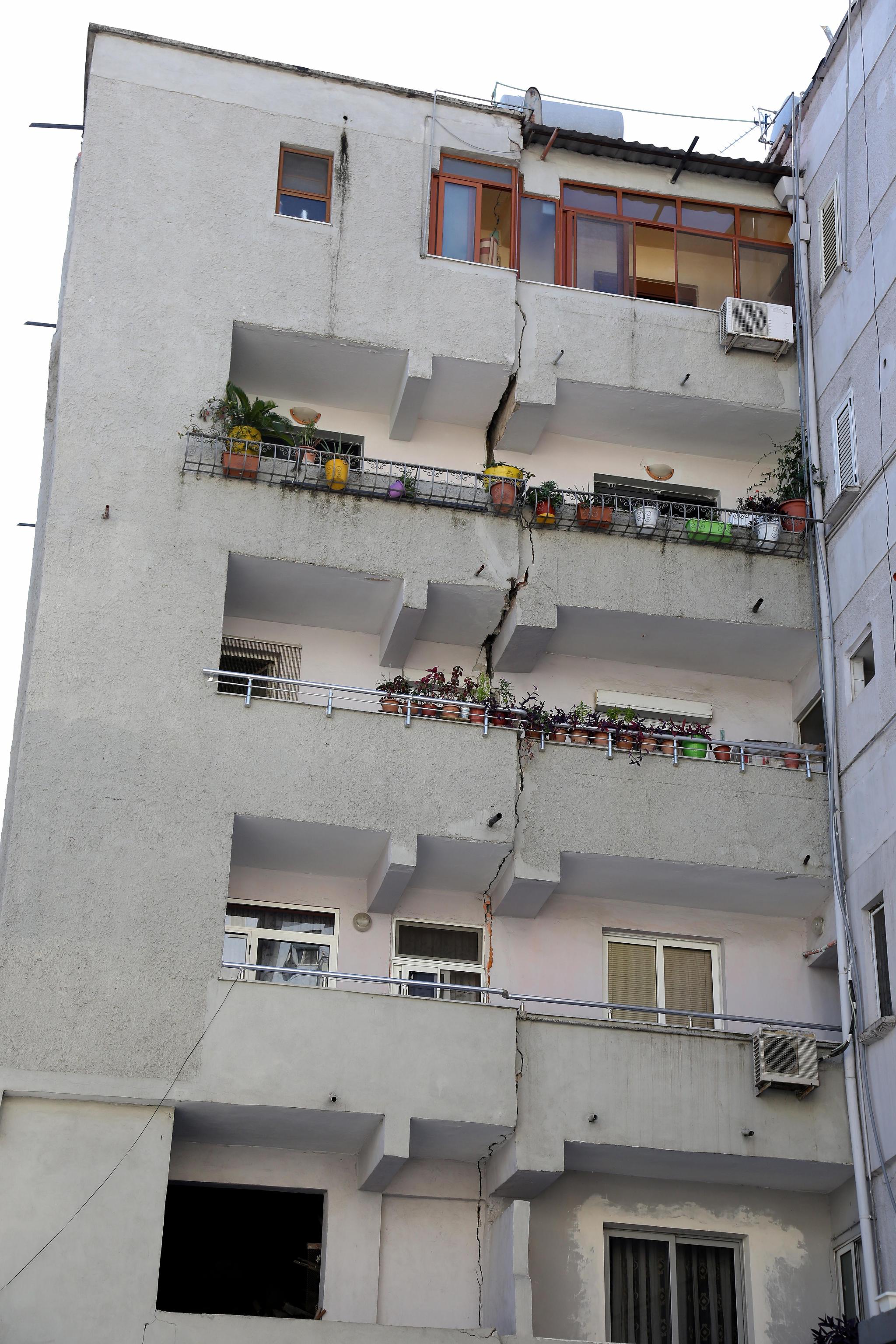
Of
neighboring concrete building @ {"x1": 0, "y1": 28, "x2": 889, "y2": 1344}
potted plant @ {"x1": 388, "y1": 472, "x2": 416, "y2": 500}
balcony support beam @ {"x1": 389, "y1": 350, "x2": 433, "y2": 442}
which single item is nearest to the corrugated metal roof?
neighboring concrete building @ {"x1": 0, "y1": 28, "x2": 889, "y2": 1344}

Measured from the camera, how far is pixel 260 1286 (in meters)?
22.7

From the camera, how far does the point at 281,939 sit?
2136cm

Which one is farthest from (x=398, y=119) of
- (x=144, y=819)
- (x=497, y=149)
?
(x=144, y=819)

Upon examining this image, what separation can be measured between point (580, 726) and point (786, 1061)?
5.03 m

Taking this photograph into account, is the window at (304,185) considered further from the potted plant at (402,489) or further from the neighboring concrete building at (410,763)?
the potted plant at (402,489)

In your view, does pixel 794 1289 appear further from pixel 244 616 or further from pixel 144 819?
pixel 244 616

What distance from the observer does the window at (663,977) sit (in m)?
21.9

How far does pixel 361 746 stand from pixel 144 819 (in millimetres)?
2883

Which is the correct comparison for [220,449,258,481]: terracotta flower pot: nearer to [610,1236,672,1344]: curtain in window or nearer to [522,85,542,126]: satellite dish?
[522,85,542,126]: satellite dish

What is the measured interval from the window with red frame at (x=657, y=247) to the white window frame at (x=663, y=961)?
9642mm

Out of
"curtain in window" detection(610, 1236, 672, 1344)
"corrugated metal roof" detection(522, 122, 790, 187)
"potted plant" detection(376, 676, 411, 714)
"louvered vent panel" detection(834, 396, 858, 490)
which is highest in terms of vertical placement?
"corrugated metal roof" detection(522, 122, 790, 187)

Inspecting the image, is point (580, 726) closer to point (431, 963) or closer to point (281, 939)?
point (431, 963)

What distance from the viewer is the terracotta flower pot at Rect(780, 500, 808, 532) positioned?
76.8ft

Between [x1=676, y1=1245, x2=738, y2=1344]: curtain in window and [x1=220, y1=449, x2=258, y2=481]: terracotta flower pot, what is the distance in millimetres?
11353
